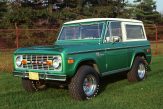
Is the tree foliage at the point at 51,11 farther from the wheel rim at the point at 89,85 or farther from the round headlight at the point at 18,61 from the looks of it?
the wheel rim at the point at 89,85

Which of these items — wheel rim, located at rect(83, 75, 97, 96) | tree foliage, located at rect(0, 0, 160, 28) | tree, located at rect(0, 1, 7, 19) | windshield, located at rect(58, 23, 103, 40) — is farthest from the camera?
tree, located at rect(0, 1, 7, 19)

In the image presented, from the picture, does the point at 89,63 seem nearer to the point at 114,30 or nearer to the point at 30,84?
the point at 114,30

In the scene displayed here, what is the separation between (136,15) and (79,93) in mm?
44995

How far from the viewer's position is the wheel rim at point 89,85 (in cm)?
891

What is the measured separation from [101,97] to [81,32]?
2.06 metres

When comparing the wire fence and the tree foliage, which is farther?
the tree foliage

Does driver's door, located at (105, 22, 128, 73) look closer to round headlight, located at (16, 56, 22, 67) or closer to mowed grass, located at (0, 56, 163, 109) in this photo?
mowed grass, located at (0, 56, 163, 109)

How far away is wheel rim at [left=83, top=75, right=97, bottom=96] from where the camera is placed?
891cm

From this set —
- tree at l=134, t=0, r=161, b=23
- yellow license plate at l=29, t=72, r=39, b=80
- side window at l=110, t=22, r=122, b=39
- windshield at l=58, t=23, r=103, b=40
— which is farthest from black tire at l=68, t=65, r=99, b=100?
tree at l=134, t=0, r=161, b=23

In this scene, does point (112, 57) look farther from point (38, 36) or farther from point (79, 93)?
point (38, 36)

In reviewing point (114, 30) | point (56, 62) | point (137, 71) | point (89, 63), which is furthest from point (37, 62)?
point (137, 71)

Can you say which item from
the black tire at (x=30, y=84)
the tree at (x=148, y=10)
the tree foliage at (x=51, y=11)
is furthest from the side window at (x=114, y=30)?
the tree at (x=148, y=10)

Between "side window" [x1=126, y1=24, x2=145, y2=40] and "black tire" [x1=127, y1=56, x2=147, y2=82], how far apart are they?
2.18 ft

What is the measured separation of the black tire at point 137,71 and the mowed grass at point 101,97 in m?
0.20
